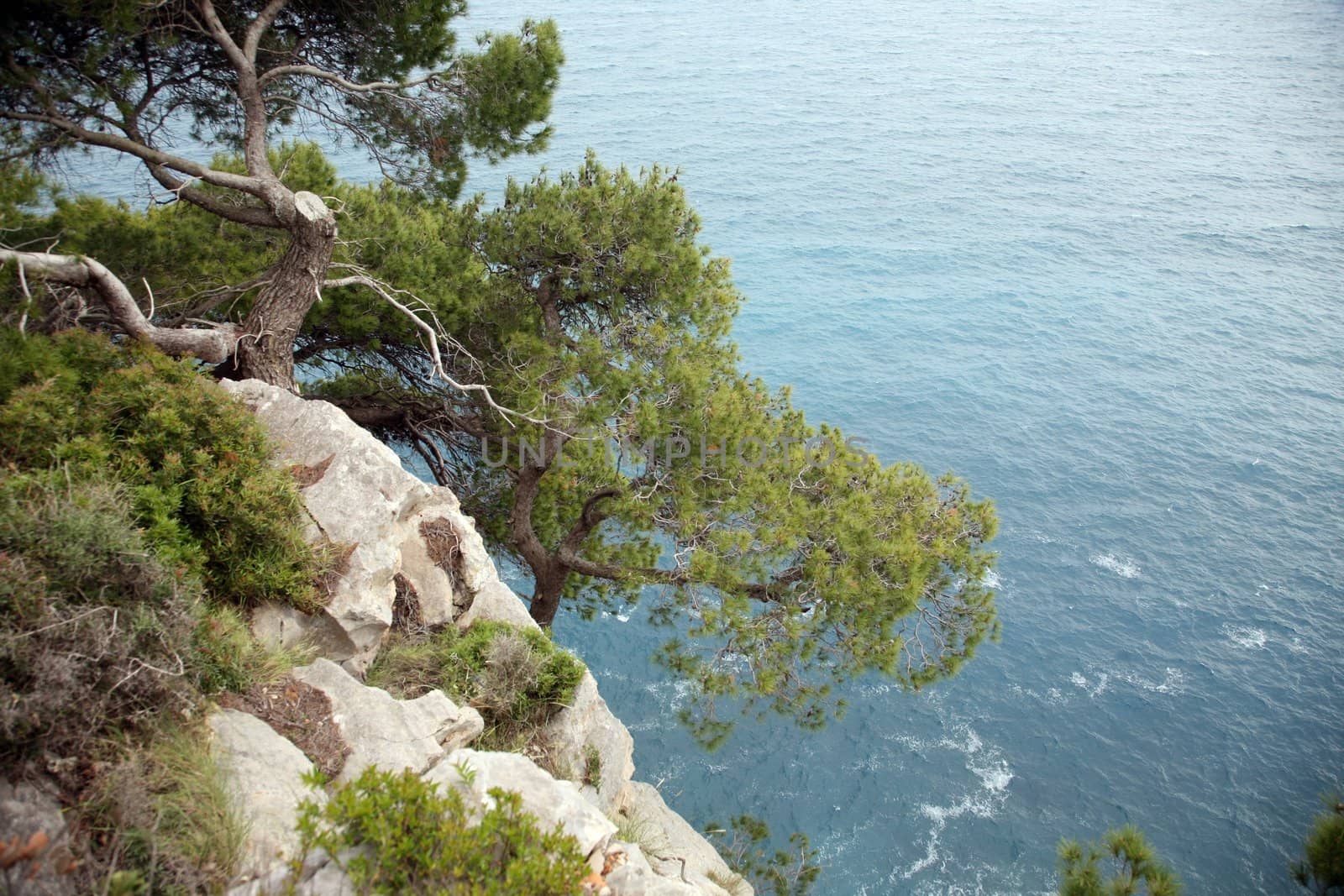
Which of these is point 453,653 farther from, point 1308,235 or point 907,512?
point 1308,235

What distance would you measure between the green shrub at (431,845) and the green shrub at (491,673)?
11.2 ft

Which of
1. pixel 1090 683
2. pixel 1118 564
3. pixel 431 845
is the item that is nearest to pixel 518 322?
pixel 431 845

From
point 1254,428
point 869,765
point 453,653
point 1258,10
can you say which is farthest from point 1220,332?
point 1258,10

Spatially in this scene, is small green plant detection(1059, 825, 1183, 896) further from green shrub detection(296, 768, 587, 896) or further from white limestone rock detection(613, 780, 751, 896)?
green shrub detection(296, 768, 587, 896)

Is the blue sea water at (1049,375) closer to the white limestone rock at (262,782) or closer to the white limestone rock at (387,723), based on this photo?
the white limestone rock at (387,723)

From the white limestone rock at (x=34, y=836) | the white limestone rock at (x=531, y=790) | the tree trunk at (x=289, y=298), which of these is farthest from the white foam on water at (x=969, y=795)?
the white limestone rock at (x=34, y=836)

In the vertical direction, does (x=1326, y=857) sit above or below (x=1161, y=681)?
above

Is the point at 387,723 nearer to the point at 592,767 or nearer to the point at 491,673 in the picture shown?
the point at 491,673

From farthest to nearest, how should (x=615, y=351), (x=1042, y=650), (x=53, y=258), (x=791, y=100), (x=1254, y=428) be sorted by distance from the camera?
(x=791, y=100) → (x=1254, y=428) → (x=1042, y=650) → (x=615, y=351) → (x=53, y=258)

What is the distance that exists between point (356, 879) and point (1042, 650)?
24.8 meters

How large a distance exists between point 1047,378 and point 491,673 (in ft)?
119

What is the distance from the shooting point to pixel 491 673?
10359 millimetres

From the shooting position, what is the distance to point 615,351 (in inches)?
583

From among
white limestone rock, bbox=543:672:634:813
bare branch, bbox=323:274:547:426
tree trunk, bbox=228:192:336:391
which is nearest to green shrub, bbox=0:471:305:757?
white limestone rock, bbox=543:672:634:813
